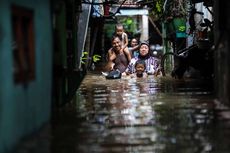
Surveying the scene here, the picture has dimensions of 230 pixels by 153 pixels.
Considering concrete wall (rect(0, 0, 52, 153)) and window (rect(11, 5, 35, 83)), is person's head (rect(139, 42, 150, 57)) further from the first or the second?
window (rect(11, 5, 35, 83))

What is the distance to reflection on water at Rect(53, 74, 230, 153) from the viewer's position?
7.19 meters

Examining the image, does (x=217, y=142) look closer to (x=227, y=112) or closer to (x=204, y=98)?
(x=227, y=112)

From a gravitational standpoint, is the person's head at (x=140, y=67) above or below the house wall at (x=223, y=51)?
below

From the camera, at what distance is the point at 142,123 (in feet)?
28.8

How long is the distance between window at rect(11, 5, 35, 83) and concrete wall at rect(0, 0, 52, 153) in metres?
0.11

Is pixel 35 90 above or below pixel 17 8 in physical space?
below

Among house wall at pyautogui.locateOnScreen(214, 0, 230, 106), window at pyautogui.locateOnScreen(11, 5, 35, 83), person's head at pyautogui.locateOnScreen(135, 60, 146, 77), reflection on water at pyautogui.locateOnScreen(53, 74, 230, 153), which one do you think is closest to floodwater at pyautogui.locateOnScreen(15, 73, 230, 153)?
reflection on water at pyautogui.locateOnScreen(53, 74, 230, 153)

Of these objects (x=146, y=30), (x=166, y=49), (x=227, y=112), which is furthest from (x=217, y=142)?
(x=146, y=30)

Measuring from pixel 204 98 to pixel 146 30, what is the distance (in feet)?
78.3

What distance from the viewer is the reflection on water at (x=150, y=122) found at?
7.19 metres

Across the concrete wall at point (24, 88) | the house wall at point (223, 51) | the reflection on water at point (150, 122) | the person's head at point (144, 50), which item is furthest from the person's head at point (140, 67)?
the concrete wall at point (24, 88)

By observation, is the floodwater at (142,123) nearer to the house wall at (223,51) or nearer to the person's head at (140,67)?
the house wall at (223,51)

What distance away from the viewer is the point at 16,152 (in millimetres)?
6676

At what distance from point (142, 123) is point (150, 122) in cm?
14
